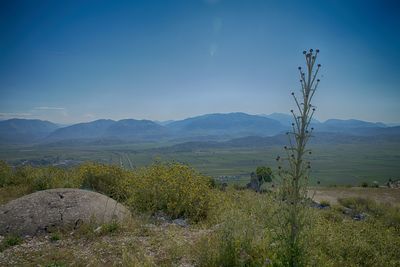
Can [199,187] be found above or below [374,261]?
above

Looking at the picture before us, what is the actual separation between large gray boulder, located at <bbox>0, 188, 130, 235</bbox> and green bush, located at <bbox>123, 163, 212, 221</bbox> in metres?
1.09

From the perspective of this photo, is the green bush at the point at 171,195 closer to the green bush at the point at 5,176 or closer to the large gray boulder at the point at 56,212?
the large gray boulder at the point at 56,212

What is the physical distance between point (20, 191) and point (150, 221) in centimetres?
832

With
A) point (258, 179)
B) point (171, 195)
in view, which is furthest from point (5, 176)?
point (258, 179)

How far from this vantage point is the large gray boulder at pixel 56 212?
30.3ft

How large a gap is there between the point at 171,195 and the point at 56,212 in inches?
165

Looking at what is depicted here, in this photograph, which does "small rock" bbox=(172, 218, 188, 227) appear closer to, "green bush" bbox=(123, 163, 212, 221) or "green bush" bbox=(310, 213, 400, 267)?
"green bush" bbox=(123, 163, 212, 221)

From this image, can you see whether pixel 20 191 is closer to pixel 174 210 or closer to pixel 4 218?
pixel 4 218

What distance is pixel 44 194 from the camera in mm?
10570

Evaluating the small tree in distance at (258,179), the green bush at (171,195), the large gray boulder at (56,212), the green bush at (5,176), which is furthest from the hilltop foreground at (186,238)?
the green bush at (5,176)

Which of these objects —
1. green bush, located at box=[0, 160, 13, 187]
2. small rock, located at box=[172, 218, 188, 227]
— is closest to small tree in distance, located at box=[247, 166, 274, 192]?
small rock, located at box=[172, 218, 188, 227]

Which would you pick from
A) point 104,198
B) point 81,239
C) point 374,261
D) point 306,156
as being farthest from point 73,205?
point 374,261

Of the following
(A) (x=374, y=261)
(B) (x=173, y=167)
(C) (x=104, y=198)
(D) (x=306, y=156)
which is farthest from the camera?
(B) (x=173, y=167)

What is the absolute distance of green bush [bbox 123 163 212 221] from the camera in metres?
11.4
